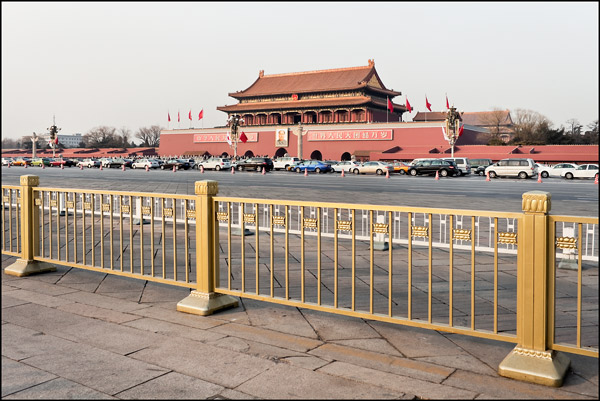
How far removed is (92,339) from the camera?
3971mm

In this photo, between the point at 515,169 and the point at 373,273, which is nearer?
the point at 373,273

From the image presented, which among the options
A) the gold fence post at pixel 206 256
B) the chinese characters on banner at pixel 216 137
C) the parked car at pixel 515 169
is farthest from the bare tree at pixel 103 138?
the gold fence post at pixel 206 256

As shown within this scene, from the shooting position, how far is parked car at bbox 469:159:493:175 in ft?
133

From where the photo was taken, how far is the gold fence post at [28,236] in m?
6.25

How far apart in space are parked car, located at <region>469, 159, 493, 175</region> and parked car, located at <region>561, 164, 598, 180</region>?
663 cm

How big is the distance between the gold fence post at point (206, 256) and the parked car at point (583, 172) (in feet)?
114

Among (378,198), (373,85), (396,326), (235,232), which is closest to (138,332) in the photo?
(396,326)

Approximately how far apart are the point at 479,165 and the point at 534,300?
4159 cm

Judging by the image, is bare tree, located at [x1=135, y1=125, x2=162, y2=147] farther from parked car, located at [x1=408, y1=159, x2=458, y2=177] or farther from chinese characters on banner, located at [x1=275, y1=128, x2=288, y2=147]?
parked car, located at [x1=408, y1=159, x2=458, y2=177]

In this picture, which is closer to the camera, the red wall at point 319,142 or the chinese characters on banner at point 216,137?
the red wall at point 319,142

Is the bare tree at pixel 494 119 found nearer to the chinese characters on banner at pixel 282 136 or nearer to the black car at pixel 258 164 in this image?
the chinese characters on banner at pixel 282 136

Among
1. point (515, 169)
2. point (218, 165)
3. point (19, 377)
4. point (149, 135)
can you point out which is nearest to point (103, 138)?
point (149, 135)

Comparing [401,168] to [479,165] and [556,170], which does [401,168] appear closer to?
[479,165]

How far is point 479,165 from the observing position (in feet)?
140
